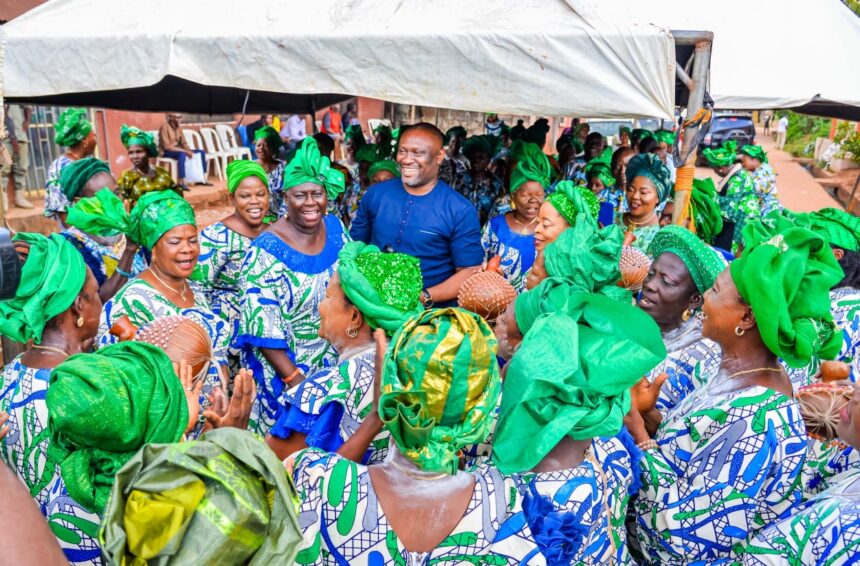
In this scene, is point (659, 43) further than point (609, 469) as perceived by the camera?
Yes

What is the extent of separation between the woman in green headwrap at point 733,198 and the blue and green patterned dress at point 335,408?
6117mm

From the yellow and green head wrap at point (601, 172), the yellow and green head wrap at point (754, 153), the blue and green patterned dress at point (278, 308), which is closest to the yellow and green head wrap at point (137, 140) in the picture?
A: the blue and green patterned dress at point (278, 308)

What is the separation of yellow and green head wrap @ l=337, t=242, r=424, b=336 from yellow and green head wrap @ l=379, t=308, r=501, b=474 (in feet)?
1.95

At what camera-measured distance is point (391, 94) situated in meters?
3.33

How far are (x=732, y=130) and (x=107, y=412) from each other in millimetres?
20760

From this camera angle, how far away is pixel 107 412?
5.32 feet

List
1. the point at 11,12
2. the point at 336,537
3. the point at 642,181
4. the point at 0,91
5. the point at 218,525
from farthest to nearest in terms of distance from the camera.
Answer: the point at 642,181 < the point at 11,12 < the point at 0,91 < the point at 336,537 < the point at 218,525

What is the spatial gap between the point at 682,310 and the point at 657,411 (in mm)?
566

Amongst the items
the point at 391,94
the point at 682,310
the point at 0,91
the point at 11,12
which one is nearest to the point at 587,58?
the point at 391,94

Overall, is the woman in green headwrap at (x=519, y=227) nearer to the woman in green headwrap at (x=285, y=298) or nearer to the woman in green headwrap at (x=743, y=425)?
the woman in green headwrap at (x=285, y=298)

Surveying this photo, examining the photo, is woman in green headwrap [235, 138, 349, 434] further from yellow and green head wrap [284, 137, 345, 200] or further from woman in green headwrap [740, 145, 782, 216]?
woman in green headwrap [740, 145, 782, 216]

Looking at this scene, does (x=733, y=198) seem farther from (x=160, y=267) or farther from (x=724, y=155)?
(x=160, y=267)

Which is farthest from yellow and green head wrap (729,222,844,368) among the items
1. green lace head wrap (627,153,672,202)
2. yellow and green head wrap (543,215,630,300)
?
green lace head wrap (627,153,672,202)

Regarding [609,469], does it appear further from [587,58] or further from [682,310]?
[587,58]
